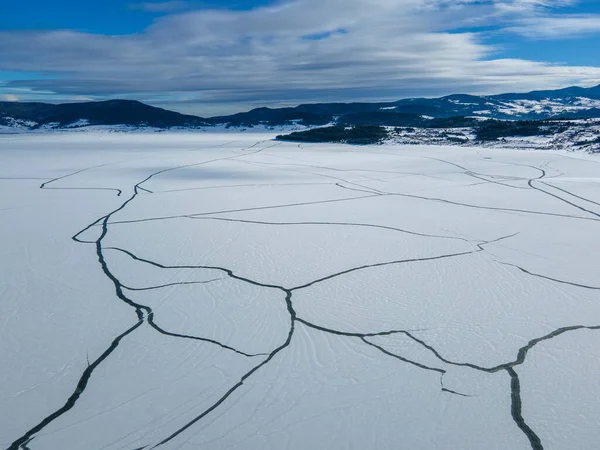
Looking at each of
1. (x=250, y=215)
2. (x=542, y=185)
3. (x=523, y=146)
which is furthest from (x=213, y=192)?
(x=523, y=146)

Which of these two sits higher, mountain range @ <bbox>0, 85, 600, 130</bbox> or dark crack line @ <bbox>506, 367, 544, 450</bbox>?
mountain range @ <bbox>0, 85, 600, 130</bbox>

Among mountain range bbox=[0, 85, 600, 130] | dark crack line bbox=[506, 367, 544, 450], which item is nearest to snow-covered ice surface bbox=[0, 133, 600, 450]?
dark crack line bbox=[506, 367, 544, 450]

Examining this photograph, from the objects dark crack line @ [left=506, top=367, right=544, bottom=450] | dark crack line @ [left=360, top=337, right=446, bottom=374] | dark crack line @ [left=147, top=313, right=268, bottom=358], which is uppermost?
dark crack line @ [left=147, top=313, right=268, bottom=358]

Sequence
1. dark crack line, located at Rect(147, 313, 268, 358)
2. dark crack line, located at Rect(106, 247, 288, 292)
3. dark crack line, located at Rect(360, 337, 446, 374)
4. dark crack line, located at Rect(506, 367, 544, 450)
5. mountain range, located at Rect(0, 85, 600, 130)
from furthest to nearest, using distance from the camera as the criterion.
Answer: mountain range, located at Rect(0, 85, 600, 130) → dark crack line, located at Rect(106, 247, 288, 292) → dark crack line, located at Rect(147, 313, 268, 358) → dark crack line, located at Rect(360, 337, 446, 374) → dark crack line, located at Rect(506, 367, 544, 450)

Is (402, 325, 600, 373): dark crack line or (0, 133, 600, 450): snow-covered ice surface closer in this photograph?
(0, 133, 600, 450): snow-covered ice surface

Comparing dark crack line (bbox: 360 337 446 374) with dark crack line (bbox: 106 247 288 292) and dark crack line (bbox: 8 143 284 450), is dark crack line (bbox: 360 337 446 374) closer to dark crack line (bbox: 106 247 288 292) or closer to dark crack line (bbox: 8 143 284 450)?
dark crack line (bbox: 8 143 284 450)

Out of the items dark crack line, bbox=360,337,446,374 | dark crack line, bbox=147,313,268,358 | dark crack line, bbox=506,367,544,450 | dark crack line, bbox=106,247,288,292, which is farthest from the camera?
dark crack line, bbox=106,247,288,292

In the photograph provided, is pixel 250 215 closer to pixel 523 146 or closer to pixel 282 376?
pixel 282 376
